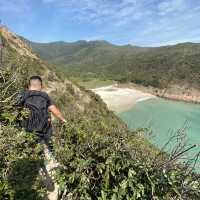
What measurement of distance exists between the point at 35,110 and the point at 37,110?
35 millimetres

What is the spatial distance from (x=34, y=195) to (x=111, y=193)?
1.67 meters

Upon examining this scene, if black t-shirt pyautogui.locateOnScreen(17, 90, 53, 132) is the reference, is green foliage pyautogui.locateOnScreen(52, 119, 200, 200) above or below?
below

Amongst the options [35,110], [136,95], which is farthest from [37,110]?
[136,95]

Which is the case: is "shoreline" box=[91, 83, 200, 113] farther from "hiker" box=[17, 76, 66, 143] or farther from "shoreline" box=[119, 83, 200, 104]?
"hiker" box=[17, 76, 66, 143]

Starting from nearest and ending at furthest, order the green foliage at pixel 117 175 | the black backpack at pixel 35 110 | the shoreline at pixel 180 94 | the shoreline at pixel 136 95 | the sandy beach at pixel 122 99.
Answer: the green foliage at pixel 117 175 < the black backpack at pixel 35 110 < the sandy beach at pixel 122 99 < the shoreline at pixel 136 95 < the shoreline at pixel 180 94

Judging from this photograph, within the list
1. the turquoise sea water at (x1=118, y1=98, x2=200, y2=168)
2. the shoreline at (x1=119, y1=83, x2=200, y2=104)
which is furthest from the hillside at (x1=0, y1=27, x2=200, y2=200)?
the shoreline at (x1=119, y1=83, x2=200, y2=104)

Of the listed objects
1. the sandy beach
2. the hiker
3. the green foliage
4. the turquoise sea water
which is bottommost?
the turquoise sea water

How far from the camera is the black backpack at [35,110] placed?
215 inches

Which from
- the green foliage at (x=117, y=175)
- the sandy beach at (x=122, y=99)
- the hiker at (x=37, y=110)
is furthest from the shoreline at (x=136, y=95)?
the green foliage at (x=117, y=175)

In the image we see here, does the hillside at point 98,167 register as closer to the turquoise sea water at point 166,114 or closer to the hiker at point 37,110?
the hiker at point 37,110

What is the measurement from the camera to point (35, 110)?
5496 millimetres

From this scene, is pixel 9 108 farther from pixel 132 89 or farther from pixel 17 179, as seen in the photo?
pixel 132 89

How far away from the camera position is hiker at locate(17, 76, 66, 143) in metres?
5.46

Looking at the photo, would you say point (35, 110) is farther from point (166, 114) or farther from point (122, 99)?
point (122, 99)
